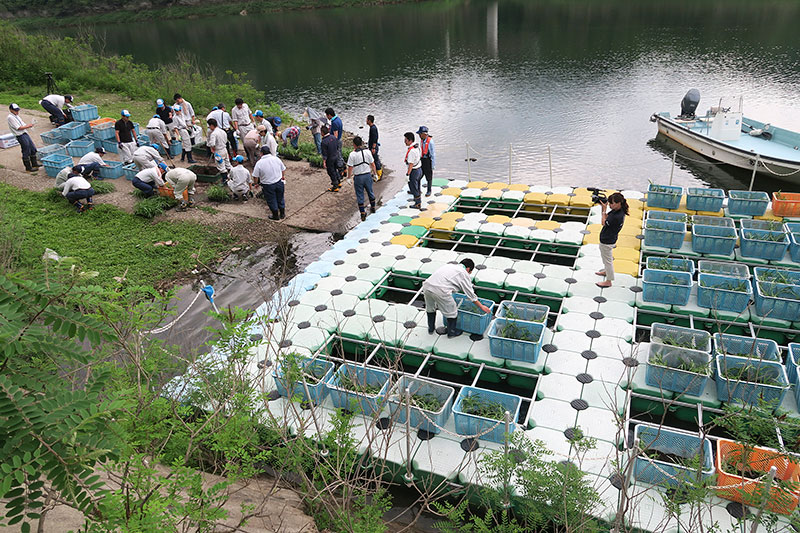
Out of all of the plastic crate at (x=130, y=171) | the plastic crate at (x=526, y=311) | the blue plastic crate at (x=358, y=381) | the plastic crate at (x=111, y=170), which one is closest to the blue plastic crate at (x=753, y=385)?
the plastic crate at (x=526, y=311)

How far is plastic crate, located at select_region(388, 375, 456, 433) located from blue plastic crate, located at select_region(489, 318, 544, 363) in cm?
105

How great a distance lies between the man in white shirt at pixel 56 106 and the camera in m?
16.5

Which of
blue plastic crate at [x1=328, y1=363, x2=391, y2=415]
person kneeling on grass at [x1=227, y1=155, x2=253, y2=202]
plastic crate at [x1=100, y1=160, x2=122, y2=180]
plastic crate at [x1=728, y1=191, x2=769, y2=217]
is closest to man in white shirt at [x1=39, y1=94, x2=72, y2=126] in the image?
plastic crate at [x1=100, y1=160, x2=122, y2=180]

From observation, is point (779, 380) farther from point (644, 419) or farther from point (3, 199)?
point (3, 199)

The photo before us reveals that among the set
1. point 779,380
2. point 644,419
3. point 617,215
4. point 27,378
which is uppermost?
point 27,378

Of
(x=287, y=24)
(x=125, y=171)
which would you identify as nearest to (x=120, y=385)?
(x=125, y=171)

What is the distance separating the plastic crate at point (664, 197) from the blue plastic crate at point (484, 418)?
6.77m

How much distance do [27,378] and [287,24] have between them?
48.8 metres

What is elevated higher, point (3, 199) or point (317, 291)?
point (3, 199)

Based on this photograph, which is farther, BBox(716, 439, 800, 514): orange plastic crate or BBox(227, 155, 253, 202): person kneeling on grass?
BBox(227, 155, 253, 202): person kneeling on grass

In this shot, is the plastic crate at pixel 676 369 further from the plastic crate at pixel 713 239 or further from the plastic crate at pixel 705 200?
the plastic crate at pixel 705 200

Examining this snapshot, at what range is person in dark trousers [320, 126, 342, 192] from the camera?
1257 cm

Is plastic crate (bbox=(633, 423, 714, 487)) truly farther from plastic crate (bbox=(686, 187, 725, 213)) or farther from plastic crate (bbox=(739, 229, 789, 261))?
plastic crate (bbox=(686, 187, 725, 213))

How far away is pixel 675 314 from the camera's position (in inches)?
308
